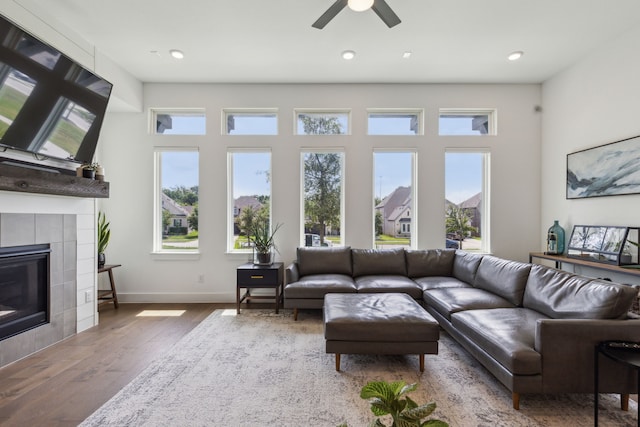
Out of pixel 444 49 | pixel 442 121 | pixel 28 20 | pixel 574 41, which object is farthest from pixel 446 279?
pixel 28 20

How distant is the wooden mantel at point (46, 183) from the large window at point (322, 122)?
2.72m

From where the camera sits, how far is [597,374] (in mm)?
1837

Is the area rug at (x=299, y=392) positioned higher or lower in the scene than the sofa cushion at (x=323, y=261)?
lower

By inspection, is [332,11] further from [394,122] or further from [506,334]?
[506,334]

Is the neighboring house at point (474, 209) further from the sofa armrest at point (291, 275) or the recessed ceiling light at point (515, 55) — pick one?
the sofa armrest at point (291, 275)

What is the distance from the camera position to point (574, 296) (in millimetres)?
2334

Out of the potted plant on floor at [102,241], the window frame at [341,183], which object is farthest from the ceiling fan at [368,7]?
the potted plant on floor at [102,241]

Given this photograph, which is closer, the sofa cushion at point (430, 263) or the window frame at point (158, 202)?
the sofa cushion at point (430, 263)

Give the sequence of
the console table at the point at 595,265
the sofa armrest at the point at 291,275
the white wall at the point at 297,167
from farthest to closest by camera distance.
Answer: the white wall at the point at 297,167 → the sofa armrest at the point at 291,275 → the console table at the point at 595,265

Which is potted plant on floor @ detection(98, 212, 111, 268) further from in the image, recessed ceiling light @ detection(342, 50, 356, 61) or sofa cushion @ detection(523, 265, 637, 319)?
sofa cushion @ detection(523, 265, 637, 319)

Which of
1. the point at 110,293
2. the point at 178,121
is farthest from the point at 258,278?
the point at 178,121

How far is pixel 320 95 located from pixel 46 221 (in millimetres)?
3673

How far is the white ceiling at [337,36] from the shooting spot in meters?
2.87

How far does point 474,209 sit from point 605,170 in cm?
156
